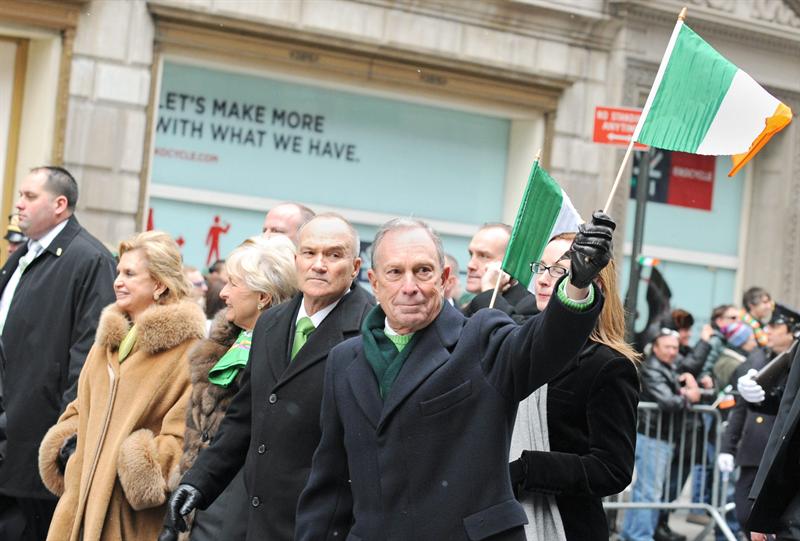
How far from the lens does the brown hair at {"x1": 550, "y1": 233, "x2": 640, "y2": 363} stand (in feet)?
16.8

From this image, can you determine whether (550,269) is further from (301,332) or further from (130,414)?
(130,414)

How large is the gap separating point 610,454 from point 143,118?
30.3ft

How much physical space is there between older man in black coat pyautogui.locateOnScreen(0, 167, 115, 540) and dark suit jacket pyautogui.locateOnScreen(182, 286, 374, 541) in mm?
2144

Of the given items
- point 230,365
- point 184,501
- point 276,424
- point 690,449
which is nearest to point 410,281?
point 276,424

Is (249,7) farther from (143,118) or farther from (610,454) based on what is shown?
(610,454)

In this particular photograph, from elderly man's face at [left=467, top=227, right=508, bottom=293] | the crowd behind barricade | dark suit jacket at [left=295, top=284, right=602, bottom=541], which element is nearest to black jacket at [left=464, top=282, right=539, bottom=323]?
the crowd behind barricade

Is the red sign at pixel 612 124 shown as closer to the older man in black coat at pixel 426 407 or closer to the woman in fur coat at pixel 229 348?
the woman in fur coat at pixel 229 348

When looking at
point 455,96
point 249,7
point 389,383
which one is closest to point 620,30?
point 455,96

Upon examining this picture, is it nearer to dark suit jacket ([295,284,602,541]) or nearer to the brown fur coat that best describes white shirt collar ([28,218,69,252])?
the brown fur coat

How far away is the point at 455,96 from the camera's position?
15438 mm

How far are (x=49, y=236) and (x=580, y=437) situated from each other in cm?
411

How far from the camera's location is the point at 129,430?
6508mm

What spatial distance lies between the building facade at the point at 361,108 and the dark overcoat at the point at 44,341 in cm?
514

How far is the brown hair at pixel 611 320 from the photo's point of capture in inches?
202
